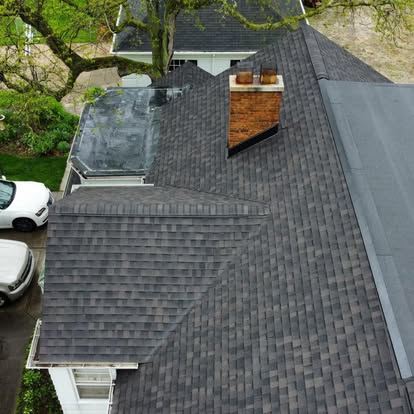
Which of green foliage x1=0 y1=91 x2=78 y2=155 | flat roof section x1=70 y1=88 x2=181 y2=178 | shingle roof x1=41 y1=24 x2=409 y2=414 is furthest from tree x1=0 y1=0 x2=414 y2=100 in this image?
shingle roof x1=41 y1=24 x2=409 y2=414

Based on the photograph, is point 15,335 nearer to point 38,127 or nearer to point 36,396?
point 36,396

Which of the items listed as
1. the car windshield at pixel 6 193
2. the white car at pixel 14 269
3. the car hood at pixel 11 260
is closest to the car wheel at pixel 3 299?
the white car at pixel 14 269

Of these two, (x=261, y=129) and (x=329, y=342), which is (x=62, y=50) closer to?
(x=261, y=129)

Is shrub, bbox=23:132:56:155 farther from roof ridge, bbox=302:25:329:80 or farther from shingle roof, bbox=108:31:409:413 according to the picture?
roof ridge, bbox=302:25:329:80

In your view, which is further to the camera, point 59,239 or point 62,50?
point 62,50

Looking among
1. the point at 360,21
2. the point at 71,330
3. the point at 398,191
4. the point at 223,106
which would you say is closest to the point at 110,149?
the point at 223,106

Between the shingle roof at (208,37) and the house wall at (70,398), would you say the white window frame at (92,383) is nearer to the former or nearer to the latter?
the house wall at (70,398)
